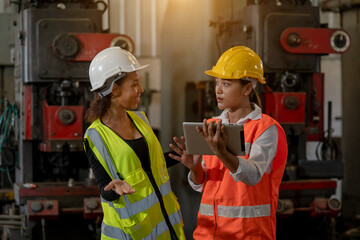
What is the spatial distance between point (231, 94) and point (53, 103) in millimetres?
2237

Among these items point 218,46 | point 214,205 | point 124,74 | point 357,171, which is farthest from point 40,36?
point 357,171

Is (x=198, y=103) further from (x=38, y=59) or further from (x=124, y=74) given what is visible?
(x=124, y=74)

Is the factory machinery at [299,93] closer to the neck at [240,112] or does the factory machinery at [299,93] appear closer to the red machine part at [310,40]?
the red machine part at [310,40]

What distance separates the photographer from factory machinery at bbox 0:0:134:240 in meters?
4.11

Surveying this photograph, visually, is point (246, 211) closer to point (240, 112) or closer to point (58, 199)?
point (240, 112)

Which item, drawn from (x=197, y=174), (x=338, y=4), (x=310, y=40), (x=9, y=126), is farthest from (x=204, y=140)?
(x=338, y=4)

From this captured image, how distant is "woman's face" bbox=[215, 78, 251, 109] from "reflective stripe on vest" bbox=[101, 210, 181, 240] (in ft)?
1.78

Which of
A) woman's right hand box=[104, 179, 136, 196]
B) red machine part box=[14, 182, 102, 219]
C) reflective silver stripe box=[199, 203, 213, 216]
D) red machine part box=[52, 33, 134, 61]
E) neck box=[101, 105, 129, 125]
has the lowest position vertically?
red machine part box=[14, 182, 102, 219]

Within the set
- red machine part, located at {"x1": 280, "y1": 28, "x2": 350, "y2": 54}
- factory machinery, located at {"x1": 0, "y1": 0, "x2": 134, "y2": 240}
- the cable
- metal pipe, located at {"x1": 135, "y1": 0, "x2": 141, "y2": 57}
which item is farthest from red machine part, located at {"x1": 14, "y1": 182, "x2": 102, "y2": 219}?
metal pipe, located at {"x1": 135, "y1": 0, "x2": 141, "y2": 57}

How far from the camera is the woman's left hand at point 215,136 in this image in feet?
6.74

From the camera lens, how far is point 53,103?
4297 millimetres

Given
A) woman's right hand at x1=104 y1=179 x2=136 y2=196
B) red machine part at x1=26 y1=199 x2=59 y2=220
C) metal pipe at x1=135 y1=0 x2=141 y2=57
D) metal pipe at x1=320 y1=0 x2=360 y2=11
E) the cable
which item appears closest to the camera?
woman's right hand at x1=104 y1=179 x2=136 y2=196

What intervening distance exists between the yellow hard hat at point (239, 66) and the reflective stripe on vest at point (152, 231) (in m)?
0.65

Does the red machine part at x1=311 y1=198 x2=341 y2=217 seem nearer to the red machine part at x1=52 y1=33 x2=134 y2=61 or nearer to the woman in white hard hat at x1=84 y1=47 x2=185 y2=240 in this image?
the red machine part at x1=52 y1=33 x2=134 y2=61
